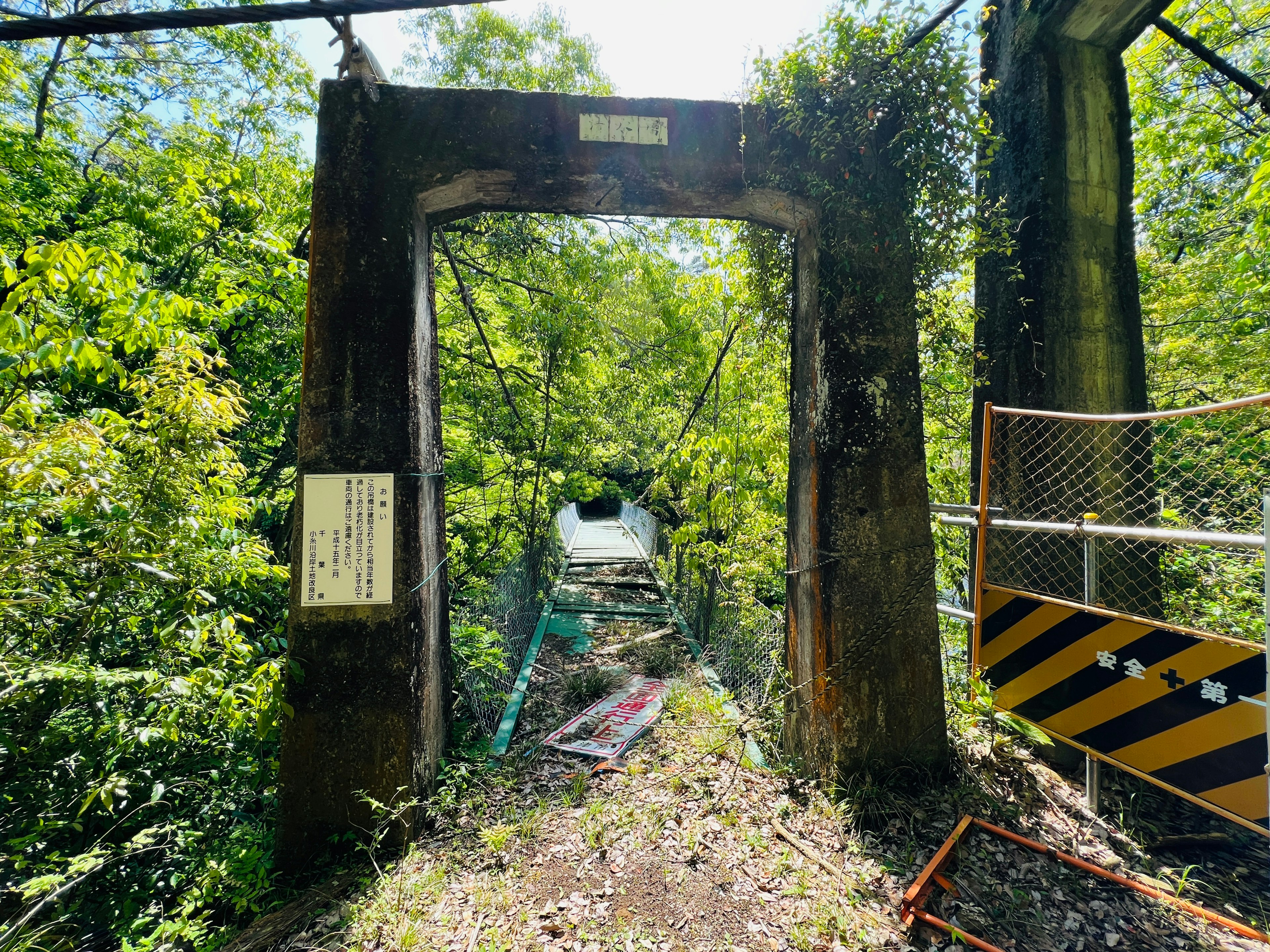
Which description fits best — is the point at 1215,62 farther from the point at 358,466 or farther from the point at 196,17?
the point at 358,466

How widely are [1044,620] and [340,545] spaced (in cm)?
381

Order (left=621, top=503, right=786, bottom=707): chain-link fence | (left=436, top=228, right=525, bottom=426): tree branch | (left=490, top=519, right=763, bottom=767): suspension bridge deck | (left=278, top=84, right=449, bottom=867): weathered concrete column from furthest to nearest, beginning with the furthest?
1. (left=490, top=519, right=763, bottom=767): suspension bridge deck
2. (left=621, top=503, right=786, bottom=707): chain-link fence
3. (left=436, top=228, right=525, bottom=426): tree branch
4. (left=278, top=84, right=449, bottom=867): weathered concrete column

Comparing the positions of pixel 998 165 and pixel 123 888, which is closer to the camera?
pixel 123 888

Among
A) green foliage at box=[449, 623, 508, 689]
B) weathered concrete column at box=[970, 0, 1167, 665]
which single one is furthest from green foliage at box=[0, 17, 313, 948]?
weathered concrete column at box=[970, 0, 1167, 665]

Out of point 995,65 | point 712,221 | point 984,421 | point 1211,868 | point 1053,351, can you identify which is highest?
point 995,65

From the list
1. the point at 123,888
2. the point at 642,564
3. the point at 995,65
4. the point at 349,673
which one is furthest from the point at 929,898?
the point at 642,564

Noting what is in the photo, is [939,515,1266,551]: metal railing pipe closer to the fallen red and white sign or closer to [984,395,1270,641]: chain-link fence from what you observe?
[984,395,1270,641]: chain-link fence

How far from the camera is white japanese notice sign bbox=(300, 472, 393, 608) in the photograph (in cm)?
295

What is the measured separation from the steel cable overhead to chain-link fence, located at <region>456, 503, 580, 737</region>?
3.95 meters

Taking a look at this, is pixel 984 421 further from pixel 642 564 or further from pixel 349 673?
pixel 642 564

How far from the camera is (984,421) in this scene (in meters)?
3.33

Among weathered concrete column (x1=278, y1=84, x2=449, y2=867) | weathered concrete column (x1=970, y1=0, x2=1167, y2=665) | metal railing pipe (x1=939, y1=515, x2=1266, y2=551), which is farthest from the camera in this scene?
weathered concrete column (x1=970, y1=0, x2=1167, y2=665)

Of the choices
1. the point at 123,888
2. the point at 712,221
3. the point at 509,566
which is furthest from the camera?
the point at 509,566

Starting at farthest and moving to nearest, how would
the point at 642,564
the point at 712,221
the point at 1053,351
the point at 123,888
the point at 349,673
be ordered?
the point at 642,564 < the point at 712,221 < the point at 1053,351 < the point at 349,673 < the point at 123,888
